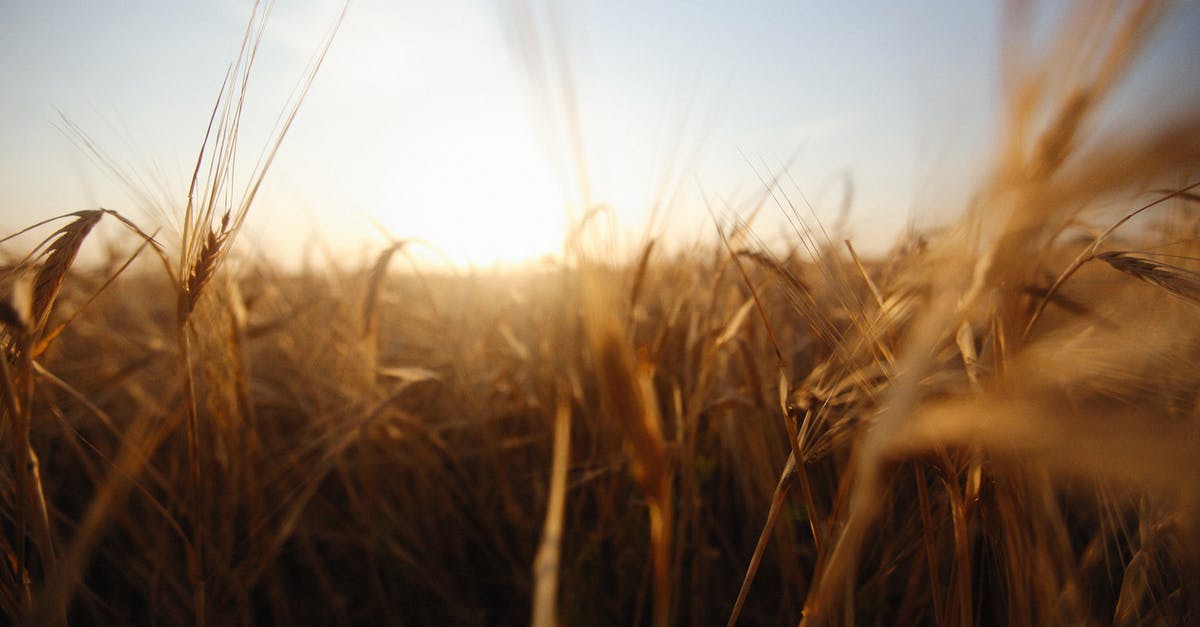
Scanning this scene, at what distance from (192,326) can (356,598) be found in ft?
2.76

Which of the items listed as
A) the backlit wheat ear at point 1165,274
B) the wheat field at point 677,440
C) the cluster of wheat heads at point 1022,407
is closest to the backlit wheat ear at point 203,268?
the wheat field at point 677,440

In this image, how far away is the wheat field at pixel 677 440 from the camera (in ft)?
1.36

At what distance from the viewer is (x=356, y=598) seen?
1.23 m

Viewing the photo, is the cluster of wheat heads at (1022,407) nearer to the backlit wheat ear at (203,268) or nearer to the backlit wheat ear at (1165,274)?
the backlit wheat ear at (1165,274)

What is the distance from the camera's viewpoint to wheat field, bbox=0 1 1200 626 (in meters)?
0.41

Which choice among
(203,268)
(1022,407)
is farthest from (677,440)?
(203,268)

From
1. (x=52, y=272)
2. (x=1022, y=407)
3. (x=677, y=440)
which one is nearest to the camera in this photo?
(x=1022, y=407)

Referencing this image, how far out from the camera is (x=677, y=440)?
31.4 inches

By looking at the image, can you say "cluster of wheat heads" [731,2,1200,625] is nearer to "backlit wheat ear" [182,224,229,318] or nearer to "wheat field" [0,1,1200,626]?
"wheat field" [0,1,1200,626]

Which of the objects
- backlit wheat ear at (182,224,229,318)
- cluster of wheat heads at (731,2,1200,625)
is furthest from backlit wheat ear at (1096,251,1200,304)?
backlit wheat ear at (182,224,229,318)

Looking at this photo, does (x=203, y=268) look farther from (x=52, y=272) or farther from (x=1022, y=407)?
(x=1022, y=407)

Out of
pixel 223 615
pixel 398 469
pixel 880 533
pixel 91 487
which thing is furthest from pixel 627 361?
pixel 91 487

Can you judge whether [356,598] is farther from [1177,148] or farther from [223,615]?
[1177,148]

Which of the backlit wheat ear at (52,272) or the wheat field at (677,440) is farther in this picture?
the backlit wheat ear at (52,272)
